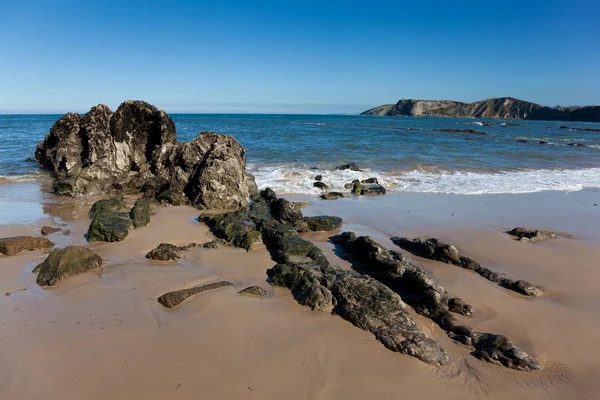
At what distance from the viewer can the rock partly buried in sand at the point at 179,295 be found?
214 inches

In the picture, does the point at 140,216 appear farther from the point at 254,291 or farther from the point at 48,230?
the point at 254,291

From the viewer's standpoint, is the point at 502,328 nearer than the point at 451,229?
Yes

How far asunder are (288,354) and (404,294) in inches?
94.6

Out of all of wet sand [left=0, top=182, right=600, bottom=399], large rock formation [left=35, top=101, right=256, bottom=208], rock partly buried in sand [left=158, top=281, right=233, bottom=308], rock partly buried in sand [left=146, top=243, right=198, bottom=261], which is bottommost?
wet sand [left=0, top=182, right=600, bottom=399]

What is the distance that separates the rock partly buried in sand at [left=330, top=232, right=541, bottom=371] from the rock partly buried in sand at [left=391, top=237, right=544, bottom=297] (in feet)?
2.58

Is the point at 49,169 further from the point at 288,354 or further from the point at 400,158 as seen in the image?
the point at 400,158

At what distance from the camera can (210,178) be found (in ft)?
37.9

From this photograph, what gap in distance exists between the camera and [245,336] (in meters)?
4.76

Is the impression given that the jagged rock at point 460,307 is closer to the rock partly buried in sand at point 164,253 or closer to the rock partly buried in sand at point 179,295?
the rock partly buried in sand at point 179,295

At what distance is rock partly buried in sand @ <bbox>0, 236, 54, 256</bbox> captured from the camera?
693 cm

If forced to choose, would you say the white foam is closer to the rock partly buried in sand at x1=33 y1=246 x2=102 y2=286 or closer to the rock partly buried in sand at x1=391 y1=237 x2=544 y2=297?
the rock partly buried in sand at x1=391 y1=237 x2=544 y2=297

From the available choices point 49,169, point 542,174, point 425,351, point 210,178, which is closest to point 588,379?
point 425,351

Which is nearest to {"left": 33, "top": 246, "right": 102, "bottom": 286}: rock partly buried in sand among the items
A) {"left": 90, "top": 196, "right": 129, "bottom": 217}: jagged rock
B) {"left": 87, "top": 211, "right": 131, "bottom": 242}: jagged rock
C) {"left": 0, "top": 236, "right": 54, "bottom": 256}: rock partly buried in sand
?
{"left": 0, "top": 236, "right": 54, "bottom": 256}: rock partly buried in sand

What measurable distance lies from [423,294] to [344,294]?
1.29 m
